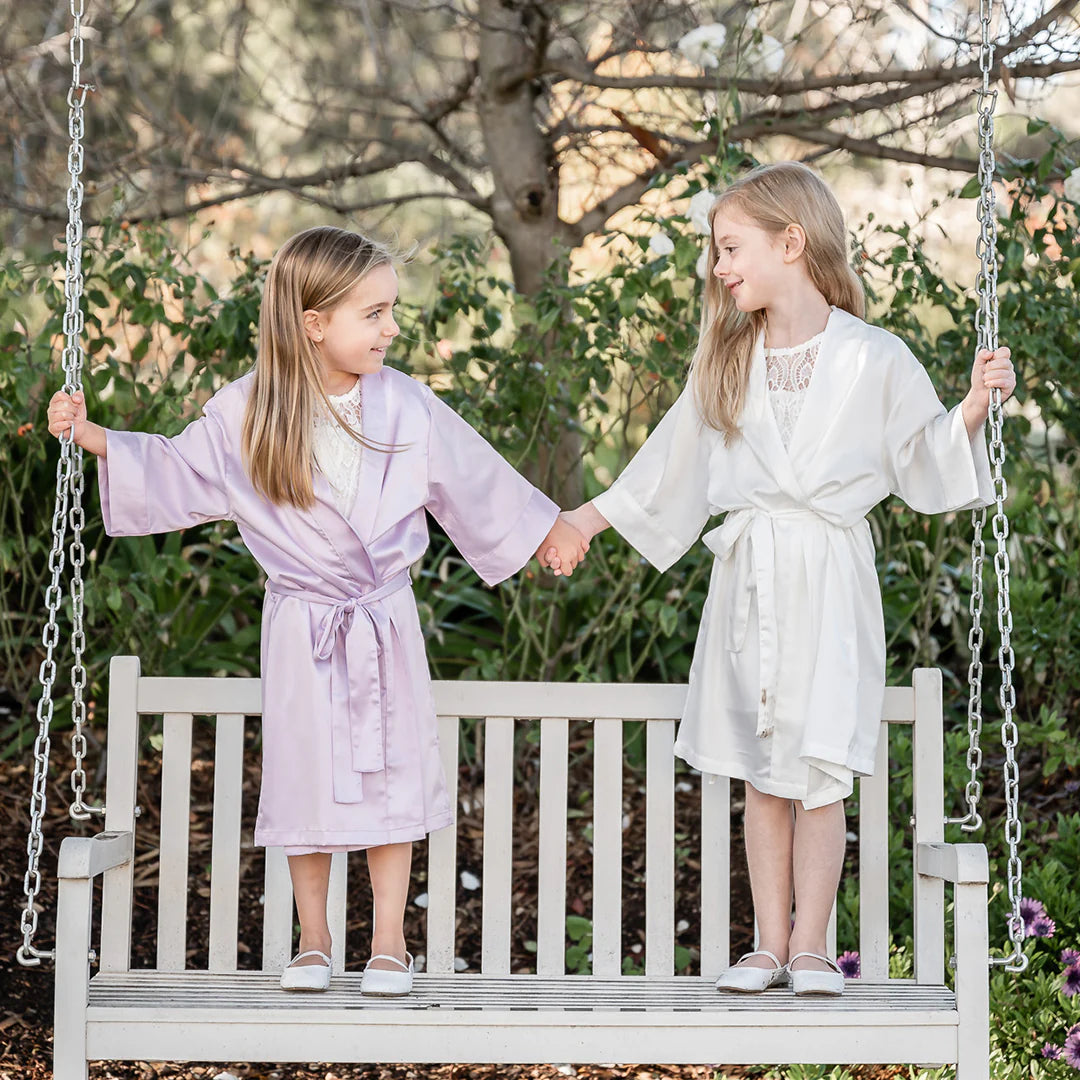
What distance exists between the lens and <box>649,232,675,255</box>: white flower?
12.4ft

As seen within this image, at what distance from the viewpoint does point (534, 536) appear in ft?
9.87

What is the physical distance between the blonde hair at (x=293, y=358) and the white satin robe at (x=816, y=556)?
2.39 ft

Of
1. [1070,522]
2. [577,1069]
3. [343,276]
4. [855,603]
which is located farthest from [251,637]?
[1070,522]

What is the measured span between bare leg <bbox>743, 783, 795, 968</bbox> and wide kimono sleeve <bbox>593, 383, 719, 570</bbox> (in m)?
0.53

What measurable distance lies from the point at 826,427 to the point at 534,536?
0.61m

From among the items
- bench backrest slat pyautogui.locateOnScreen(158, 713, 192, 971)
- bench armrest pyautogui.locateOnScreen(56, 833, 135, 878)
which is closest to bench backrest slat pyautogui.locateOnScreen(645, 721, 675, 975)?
bench backrest slat pyautogui.locateOnScreen(158, 713, 192, 971)

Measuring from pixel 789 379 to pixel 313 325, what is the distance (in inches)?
36.4

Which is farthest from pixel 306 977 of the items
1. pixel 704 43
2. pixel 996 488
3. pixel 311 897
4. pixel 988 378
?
pixel 704 43

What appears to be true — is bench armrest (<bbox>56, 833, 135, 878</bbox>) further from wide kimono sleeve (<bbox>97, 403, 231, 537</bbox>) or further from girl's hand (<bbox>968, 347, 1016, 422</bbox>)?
girl's hand (<bbox>968, 347, 1016, 422</bbox>)

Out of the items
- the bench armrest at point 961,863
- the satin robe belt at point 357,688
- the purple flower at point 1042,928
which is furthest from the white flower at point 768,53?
the purple flower at point 1042,928

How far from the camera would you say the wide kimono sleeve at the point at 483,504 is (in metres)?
2.95

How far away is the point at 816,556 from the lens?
9.30 feet

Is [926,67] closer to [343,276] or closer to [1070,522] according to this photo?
[1070,522]

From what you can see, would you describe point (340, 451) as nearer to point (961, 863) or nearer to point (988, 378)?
point (988, 378)
